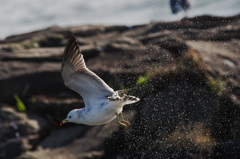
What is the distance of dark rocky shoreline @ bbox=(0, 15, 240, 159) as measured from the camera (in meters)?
5.73

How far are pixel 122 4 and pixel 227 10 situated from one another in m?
7.69

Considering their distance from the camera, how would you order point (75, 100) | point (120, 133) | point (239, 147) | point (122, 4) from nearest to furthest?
point (239, 147), point (120, 133), point (75, 100), point (122, 4)

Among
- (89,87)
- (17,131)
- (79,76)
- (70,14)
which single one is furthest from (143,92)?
(70,14)

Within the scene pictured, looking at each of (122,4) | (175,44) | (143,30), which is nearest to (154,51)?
(175,44)

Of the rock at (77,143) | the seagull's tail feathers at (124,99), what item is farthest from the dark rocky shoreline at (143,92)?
the seagull's tail feathers at (124,99)

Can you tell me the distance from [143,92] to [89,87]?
1.97 m

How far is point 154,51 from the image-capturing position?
677 centimetres

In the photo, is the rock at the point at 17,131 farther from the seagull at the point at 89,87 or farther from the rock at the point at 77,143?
the seagull at the point at 89,87

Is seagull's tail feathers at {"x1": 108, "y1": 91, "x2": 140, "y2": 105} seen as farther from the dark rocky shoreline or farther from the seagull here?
the dark rocky shoreline

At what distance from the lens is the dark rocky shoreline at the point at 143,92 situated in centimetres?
573

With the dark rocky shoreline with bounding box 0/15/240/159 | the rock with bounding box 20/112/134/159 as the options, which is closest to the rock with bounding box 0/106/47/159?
the dark rocky shoreline with bounding box 0/15/240/159

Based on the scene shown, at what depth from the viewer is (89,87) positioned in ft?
14.0

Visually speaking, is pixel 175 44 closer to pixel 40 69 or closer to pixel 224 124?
pixel 224 124

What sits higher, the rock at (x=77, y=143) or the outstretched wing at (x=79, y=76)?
the outstretched wing at (x=79, y=76)
